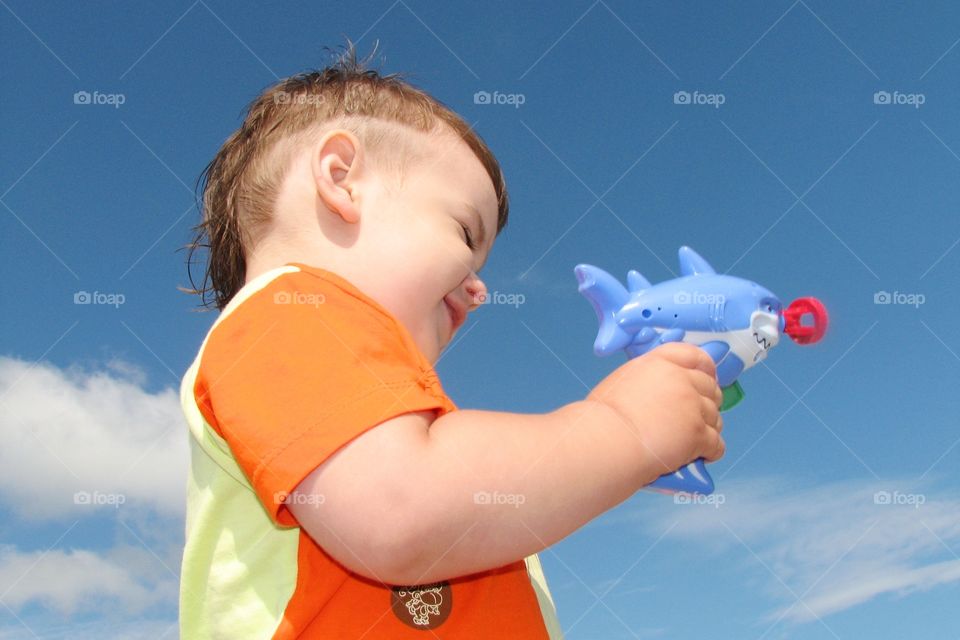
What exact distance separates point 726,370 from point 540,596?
544mm

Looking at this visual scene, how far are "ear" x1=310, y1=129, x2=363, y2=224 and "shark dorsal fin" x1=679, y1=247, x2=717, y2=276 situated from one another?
0.78 m

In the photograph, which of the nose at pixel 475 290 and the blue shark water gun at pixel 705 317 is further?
the blue shark water gun at pixel 705 317

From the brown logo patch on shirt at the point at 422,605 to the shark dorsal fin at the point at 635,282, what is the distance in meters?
0.79

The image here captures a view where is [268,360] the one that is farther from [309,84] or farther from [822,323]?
[822,323]

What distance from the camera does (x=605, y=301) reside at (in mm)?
1792

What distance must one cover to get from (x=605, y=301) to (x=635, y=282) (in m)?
0.09

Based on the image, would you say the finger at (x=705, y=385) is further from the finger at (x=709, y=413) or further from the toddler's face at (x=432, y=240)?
the toddler's face at (x=432, y=240)

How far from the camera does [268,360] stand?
1079 mm

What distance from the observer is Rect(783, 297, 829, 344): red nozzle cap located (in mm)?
1812

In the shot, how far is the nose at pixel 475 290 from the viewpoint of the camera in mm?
1508
